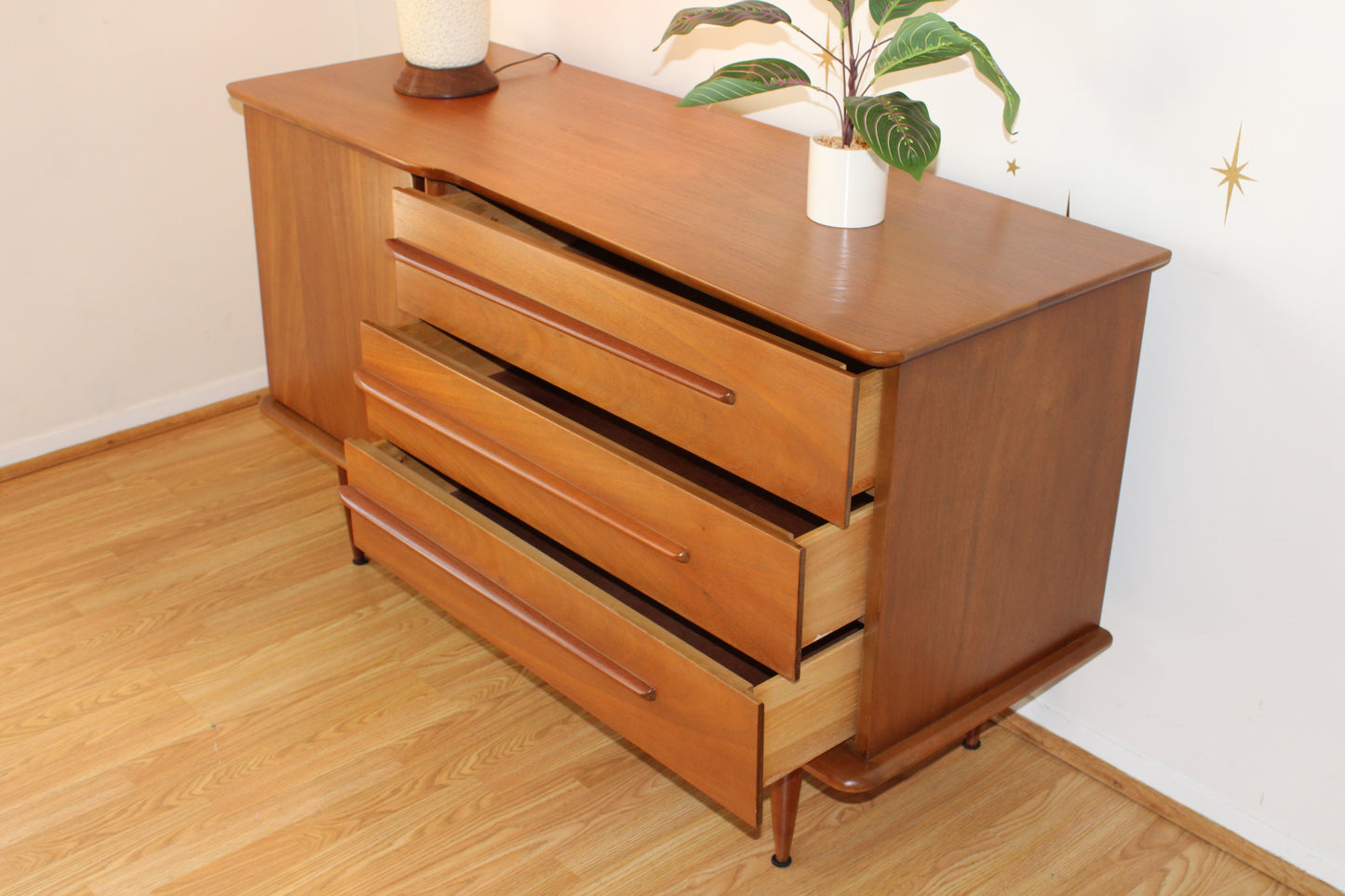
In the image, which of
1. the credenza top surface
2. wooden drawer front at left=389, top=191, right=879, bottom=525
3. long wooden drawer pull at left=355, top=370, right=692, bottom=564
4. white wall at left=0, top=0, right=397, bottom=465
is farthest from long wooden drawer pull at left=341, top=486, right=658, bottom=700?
white wall at left=0, top=0, right=397, bottom=465

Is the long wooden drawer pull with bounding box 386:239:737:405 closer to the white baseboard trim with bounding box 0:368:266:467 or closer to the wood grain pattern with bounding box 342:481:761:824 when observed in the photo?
the wood grain pattern with bounding box 342:481:761:824

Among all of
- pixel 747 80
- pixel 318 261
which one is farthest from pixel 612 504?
pixel 318 261

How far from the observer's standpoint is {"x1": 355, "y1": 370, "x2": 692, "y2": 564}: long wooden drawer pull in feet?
4.17

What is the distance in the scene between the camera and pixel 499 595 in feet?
4.80

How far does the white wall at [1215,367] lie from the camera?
1.25 m

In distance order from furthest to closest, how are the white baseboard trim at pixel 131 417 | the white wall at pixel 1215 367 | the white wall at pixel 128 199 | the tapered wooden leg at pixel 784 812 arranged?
the white baseboard trim at pixel 131 417 < the white wall at pixel 128 199 < the tapered wooden leg at pixel 784 812 < the white wall at pixel 1215 367

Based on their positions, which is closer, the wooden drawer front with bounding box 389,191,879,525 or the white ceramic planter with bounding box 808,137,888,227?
the wooden drawer front with bounding box 389,191,879,525

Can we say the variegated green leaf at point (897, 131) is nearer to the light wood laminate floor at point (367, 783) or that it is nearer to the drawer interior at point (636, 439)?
the drawer interior at point (636, 439)

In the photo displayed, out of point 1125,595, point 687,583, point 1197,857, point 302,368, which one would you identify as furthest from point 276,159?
point 1197,857

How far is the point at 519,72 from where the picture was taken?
6.37 ft

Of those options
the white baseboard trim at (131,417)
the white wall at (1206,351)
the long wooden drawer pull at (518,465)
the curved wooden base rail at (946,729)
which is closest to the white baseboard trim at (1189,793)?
the white wall at (1206,351)

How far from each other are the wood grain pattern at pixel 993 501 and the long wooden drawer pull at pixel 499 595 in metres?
0.26

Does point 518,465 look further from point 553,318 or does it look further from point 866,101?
point 866,101

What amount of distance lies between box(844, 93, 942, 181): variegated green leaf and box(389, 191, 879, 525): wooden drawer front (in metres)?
0.21
